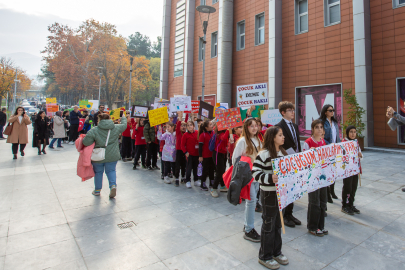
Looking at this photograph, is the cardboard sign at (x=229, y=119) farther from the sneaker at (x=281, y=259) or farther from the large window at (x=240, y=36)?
the large window at (x=240, y=36)

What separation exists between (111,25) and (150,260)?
42.7 m

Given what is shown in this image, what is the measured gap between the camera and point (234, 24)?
1981cm

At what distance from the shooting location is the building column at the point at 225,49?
19609 millimetres

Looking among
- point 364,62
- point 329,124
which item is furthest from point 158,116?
point 364,62

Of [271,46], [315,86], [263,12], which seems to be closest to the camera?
[315,86]

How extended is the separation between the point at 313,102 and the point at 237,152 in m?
12.3

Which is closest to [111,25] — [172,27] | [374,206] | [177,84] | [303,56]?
[172,27]

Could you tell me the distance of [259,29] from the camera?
18094 mm

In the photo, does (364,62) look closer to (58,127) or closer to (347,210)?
(347,210)

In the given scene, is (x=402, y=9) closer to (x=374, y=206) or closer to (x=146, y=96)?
(x=374, y=206)

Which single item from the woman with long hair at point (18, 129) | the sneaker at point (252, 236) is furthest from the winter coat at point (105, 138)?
the woman with long hair at point (18, 129)

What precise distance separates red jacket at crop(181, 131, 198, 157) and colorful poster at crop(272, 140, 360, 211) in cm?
342

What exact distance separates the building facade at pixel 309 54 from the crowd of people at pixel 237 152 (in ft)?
26.2

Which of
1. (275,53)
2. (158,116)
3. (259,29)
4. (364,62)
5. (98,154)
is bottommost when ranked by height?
(98,154)
